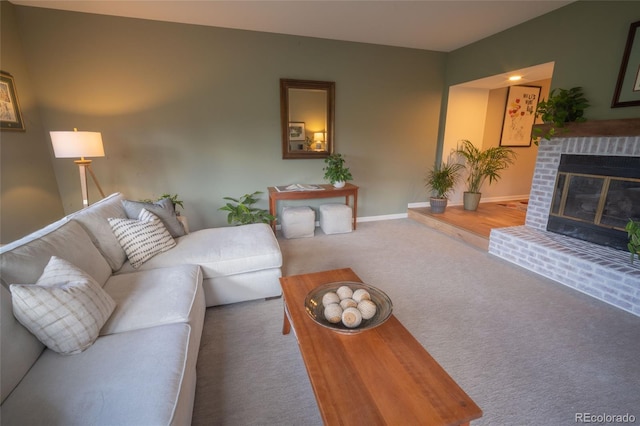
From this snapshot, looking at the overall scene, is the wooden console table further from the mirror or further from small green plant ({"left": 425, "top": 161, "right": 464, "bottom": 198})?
small green plant ({"left": 425, "top": 161, "right": 464, "bottom": 198})

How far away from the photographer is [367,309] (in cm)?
125

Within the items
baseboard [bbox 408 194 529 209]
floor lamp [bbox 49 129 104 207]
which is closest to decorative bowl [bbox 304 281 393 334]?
floor lamp [bbox 49 129 104 207]

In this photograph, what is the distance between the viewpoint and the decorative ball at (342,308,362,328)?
119cm

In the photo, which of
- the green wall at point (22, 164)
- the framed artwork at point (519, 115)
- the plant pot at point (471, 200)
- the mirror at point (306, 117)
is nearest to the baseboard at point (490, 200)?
the plant pot at point (471, 200)

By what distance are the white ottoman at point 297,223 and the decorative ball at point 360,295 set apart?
2281mm

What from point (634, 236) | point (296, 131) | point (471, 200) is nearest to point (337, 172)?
point (296, 131)

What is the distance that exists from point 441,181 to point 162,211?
12.8 ft

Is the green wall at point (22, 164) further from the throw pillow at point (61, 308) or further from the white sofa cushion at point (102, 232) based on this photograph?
the throw pillow at point (61, 308)

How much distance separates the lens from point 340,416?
848 millimetres

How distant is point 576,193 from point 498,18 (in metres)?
2.15

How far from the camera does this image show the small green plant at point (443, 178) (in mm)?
4293

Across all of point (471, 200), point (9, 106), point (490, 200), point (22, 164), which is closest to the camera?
point (9, 106)

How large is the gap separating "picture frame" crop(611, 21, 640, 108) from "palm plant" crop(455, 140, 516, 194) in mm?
1756

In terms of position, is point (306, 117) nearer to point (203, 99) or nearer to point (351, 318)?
point (203, 99)
